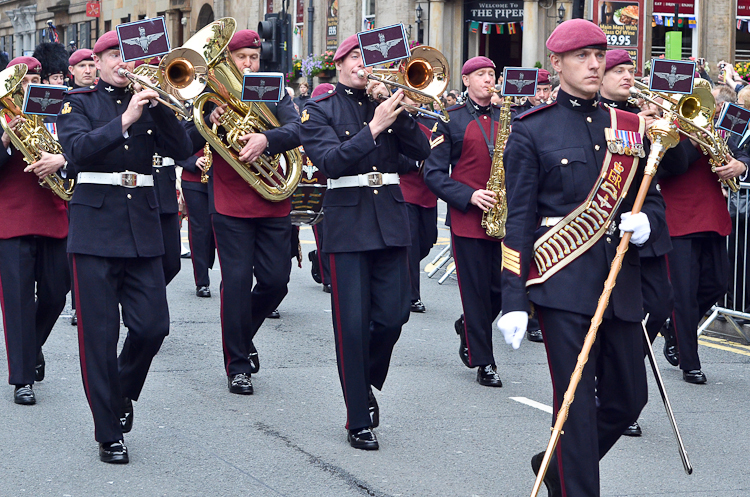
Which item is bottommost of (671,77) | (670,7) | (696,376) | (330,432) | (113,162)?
(696,376)

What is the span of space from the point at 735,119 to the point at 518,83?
4.66ft

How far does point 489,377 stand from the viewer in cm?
737

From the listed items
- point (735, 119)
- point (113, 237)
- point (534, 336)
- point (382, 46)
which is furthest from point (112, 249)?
point (534, 336)

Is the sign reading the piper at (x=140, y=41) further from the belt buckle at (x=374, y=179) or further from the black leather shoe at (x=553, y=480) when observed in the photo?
the black leather shoe at (x=553, y=480)

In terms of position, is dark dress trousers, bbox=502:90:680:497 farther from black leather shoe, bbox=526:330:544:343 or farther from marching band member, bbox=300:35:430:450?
black leather shoe, bbox=526:330:544:343

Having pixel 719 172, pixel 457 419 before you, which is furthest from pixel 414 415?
pixel 719 172

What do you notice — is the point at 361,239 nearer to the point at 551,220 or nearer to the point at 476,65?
the point at 551,220

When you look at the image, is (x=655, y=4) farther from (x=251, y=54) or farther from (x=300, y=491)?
(x=300, y=491)

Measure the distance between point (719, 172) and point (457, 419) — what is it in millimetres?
2325

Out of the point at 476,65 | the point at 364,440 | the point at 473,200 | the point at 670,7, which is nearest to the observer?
the point at 364,440

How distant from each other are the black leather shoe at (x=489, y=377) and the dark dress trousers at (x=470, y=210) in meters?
0.04

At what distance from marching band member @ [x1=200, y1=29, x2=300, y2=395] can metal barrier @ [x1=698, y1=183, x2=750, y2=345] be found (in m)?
3.62

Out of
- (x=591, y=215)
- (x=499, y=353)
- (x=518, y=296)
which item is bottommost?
(x=499, y=353)

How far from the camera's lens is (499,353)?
855cm
